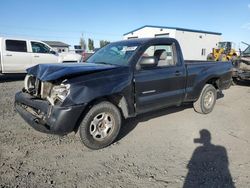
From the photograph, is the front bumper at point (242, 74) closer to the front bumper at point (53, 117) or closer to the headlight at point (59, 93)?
the front bumper at point (53, 117)

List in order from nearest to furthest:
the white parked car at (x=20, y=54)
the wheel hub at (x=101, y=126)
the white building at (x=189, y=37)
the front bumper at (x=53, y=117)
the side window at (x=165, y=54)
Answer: the front bumper at (x=53, y=117), the wheel hub at (x=101, y=126), the side window at (x=165, y=54), the white parked car at (x=20, y=54), the white building at (x=189, y=37)

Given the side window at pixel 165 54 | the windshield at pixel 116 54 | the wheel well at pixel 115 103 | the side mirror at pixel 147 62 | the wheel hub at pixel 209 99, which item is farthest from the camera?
the wheel hub at pixel 209 99

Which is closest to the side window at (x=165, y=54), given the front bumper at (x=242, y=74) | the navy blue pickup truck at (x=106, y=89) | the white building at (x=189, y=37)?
the navy blue pickup truck at (x=106, y=89)

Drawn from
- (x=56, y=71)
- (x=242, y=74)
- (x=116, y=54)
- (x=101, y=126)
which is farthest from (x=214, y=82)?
(x=242, y=74)

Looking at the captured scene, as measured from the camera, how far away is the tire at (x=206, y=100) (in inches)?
237

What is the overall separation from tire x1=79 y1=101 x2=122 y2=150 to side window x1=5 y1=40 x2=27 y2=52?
890cm

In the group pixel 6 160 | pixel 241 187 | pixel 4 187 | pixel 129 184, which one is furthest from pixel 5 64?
pixel 241 187

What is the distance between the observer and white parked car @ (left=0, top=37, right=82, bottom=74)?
10.8 meters

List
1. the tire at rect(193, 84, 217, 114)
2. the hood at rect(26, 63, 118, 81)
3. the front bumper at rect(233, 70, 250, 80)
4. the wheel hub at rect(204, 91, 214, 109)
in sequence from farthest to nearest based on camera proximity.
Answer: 1. the front bumper at rect(233, 70, 250, 80)
2. the wheel hub at rect(204, 91, 214, 109)
3. the tire at rect(193, 84, 217, 114)
4. the hood at rect(26, 63, 118, 81)

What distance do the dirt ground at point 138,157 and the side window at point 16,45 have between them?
651cm

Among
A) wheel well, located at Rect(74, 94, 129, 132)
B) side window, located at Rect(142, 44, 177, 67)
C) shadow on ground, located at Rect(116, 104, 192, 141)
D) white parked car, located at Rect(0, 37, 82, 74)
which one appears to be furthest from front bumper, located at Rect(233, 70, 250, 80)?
white parked car, located at Rect(0, 37, 82, 74)

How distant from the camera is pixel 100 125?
3947 mm

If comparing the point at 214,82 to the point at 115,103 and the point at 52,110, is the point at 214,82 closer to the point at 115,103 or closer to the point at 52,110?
the point at 115,103

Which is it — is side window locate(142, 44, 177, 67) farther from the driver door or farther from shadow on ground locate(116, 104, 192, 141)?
shadow on ground locate(116, 104, 192, 141)
